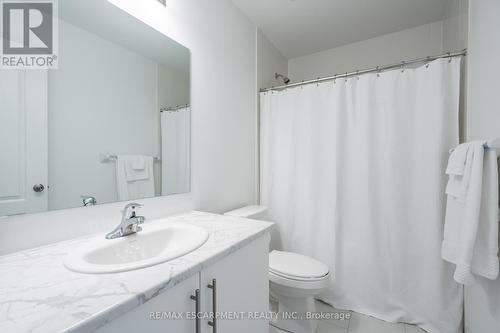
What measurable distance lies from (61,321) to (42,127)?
0.73 metres

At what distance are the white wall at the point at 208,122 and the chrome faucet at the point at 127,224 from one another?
11 centimetres

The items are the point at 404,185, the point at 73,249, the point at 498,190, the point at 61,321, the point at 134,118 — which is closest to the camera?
the point at 61,321

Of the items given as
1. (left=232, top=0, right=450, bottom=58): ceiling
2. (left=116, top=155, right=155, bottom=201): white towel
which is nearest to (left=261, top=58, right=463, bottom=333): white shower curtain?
(left=232, top=0, right=450, bottom=58): ceiling

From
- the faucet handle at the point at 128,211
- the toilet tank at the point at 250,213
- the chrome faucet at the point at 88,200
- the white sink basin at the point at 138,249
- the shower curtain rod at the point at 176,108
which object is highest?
the shower curtain rod at the point at 176,108

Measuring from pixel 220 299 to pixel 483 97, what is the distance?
1.51m

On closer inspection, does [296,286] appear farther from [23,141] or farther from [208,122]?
[23,141]

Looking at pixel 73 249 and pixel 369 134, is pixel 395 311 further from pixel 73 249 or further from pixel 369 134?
pixel 73 249

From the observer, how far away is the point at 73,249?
2.58ft

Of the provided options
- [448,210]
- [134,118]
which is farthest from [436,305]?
[134,118]

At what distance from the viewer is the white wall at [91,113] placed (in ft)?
2.88

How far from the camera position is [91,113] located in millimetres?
968
